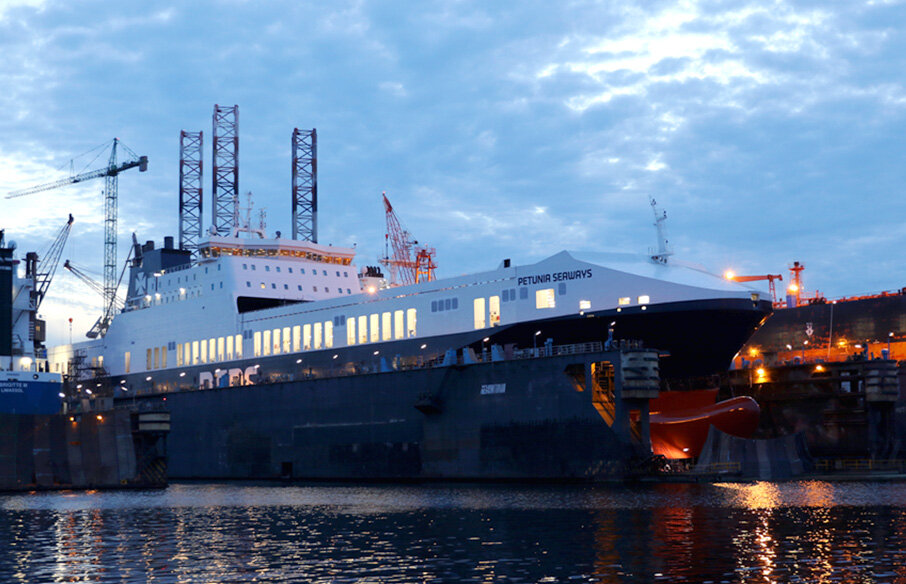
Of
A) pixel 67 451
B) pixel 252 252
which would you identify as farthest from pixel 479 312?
pixel 252 252

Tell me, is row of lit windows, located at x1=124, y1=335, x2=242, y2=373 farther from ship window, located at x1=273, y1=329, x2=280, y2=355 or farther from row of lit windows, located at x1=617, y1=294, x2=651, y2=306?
row of lit windows, located at x1=617, y1=294, x2=651, y2=306

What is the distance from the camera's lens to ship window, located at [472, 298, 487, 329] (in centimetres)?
5838

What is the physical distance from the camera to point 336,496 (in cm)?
4962

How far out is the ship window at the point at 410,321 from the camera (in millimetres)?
61906

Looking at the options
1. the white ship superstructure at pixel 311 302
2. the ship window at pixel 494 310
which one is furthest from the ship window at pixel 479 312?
the ship window at pixel 494 310

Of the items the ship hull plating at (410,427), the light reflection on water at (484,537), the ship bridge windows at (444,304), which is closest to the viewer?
the light reflection on water at (484,537)

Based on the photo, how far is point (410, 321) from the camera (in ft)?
204

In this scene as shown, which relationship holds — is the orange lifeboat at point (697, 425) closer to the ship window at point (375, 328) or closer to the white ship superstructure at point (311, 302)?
the white ship superstructure at point (311, 302)

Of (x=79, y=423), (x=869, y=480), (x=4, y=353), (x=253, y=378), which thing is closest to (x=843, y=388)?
(x=869, y=480)

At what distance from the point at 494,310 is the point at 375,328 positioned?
9772 millimetres

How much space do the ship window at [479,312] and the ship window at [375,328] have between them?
7899 mm

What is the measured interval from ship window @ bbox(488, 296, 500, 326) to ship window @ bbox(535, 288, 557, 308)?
7.91ft

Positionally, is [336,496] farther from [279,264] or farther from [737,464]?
[279,264]

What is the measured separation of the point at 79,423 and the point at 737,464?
33465 mm
